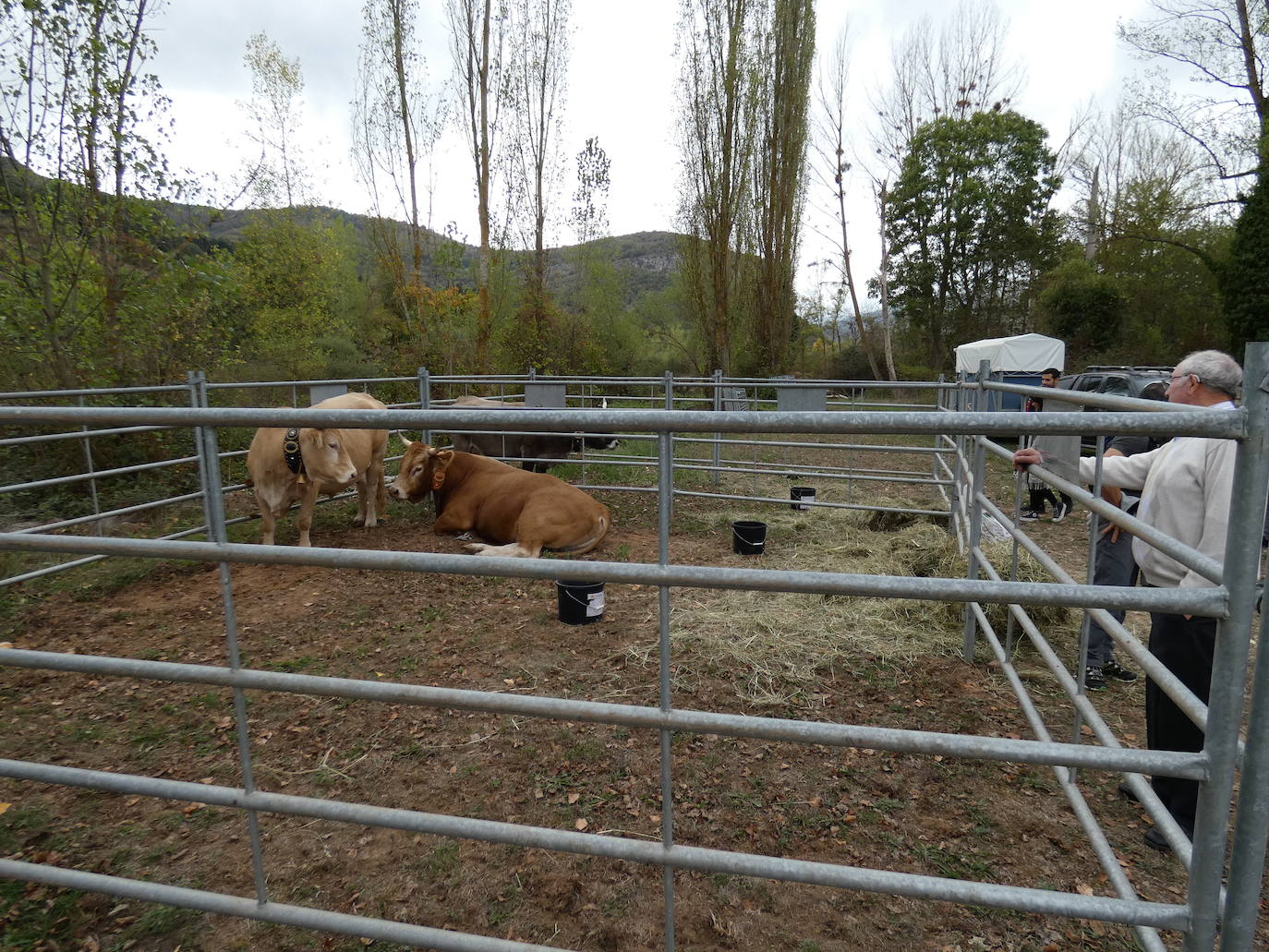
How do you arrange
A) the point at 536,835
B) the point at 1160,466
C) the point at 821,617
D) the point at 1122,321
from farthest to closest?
1. the point at 1122,321
2. the point at 821,617
3. the point at 1160,466
4. the point at 536,835

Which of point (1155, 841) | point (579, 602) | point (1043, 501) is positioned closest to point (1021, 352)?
point (1043, 501)

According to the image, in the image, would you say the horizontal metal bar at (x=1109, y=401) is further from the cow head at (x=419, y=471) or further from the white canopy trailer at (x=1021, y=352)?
the white canopy trailer at (x=1021, y=352)

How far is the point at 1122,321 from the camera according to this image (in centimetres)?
2328

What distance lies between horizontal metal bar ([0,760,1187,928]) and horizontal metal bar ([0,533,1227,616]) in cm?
49

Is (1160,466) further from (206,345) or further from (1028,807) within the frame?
(206,345)

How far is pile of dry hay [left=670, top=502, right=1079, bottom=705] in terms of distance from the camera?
149 inches

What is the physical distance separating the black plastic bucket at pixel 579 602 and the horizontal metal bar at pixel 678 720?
280cm

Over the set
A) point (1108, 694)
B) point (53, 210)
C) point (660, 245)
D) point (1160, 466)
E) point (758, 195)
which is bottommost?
point (1108, 694)

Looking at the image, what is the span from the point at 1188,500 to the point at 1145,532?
3.45 feet

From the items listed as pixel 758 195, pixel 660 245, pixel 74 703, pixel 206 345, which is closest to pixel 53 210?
pixel 206 345

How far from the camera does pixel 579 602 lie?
436cm

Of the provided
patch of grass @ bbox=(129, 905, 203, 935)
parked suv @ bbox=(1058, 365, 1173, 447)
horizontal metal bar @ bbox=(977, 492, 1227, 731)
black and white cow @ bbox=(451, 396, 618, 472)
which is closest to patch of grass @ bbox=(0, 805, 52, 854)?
patch of grass @ bbox=(129, 905, 203, 935)

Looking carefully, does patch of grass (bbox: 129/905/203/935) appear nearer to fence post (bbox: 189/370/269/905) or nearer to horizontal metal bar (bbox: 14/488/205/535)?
fence post (bbox: 189/370/269/905)

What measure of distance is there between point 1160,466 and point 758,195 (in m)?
19.9
